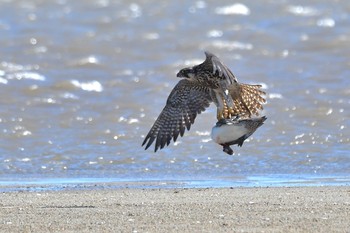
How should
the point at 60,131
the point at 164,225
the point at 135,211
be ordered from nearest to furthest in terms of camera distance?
the point at 164,225 < the point at 135,211 < the point at 60,131

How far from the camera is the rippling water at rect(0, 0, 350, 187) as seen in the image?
9742mm

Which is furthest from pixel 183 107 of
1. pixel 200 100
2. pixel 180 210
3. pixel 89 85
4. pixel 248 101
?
pixel 89 85

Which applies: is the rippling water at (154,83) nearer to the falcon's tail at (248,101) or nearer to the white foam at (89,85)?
the white foam at (89,85)

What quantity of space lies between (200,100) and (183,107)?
0.16 metres

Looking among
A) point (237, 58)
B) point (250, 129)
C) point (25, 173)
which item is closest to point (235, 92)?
point (250, 129)

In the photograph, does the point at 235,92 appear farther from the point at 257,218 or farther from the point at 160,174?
the point at 257,218

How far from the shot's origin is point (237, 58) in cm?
1441

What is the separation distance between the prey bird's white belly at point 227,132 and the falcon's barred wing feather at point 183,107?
94cm

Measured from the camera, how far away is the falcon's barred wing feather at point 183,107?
905cm

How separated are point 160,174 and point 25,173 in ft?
3.71

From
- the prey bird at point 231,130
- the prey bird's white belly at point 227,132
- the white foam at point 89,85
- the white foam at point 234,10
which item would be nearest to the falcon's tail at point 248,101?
the prey bird at point 231,130

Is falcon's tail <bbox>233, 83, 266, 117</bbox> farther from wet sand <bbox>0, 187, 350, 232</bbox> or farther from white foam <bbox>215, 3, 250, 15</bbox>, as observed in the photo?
white foam <bbox>215, 3, 250, 15</bbox>

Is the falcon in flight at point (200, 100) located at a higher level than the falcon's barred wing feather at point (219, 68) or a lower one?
lower

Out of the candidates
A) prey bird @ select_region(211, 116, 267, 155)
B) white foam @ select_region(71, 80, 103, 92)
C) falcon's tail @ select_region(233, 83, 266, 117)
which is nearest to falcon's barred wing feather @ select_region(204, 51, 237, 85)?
falcon's tail @ select_region(233, 83, 266, 117)
